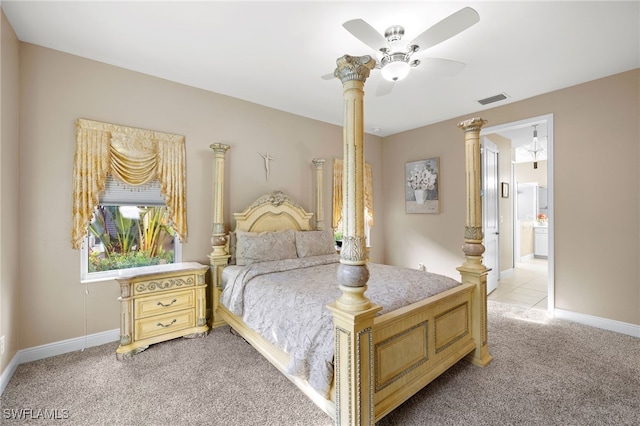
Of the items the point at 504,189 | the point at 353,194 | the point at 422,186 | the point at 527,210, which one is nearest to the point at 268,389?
the point at 353,194

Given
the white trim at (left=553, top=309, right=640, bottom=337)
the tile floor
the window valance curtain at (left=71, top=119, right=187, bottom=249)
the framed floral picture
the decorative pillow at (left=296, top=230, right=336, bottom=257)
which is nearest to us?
the window valance curtain at (left=71, top=119, right=187, bottom=249)

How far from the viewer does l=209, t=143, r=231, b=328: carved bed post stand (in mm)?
3211

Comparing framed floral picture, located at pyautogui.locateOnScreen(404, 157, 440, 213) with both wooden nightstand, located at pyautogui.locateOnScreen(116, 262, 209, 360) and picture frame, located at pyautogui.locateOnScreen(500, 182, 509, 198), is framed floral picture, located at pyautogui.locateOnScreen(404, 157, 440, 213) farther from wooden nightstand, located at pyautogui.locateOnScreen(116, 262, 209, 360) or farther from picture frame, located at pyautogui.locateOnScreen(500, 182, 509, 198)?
wooden nightstand, located at pyautogui.locateOnScreen(116, 262, 209, 360)

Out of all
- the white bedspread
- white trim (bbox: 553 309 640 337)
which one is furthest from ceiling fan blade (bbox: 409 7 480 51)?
white trim (bbox: 553 309 640 337)

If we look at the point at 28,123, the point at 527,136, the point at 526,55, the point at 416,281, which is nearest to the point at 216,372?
the point at 416,281

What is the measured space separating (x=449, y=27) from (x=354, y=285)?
1.73 metres

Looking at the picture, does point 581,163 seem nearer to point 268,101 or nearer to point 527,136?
point 527,136

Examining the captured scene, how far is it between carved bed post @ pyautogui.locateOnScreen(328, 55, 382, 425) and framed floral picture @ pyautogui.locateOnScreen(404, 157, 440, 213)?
3634 millimetres

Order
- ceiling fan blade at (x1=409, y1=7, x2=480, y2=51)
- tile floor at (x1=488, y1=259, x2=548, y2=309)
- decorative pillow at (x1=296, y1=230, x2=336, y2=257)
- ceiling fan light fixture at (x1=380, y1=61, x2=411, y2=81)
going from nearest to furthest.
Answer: ceiling fan blade at (x1=409, y1=7, x2=480, y2=51) → ceiling fan light fixture at (x1=380, y1=61, x2=411, y2=81) → decorative pillow at (x1=296, y1=230, x2=336, y2=257) → tile floor at (x1=488, y1=259, x2=548, y2=309)

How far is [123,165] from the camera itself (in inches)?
113

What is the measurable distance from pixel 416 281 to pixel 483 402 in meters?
0.91

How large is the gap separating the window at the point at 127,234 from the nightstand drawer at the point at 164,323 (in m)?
0.53

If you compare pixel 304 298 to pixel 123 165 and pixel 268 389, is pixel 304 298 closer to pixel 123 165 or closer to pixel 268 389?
pixel 268 389
